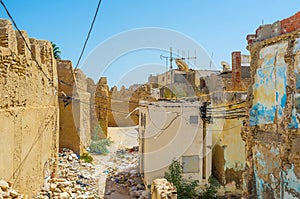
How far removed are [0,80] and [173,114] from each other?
5494 millimetres

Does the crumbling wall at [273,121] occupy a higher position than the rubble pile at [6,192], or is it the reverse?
the crumbling wall at [273,121]

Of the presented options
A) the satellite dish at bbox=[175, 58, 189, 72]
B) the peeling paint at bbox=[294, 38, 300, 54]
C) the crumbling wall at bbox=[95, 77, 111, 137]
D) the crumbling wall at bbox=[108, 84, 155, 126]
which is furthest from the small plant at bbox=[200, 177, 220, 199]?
Result: the crumbling wall at bbox=[108, 84, 155, 126]

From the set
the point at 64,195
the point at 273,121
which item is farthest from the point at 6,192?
the point at 273,121

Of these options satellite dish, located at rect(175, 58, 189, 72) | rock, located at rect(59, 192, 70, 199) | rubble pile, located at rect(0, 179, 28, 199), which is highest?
satellite dish, located at rect(175, 58, 189, 72)

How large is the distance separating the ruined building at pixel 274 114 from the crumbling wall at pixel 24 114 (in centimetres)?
518

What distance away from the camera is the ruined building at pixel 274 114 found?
474 centimetres

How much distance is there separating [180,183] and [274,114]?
4.53 metres

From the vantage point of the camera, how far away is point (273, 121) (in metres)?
5.34

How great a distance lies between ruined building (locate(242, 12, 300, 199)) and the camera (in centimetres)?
474

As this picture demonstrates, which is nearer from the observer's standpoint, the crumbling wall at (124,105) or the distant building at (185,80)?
the distant building at (185,80)

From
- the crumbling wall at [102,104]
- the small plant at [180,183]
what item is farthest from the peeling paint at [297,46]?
the crumbling wall at [102,104]

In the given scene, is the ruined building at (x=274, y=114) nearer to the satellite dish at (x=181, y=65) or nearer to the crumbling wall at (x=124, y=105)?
the satellite dish at (x=181, y=65)

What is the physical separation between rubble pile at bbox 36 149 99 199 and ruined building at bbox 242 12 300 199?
5.42 m

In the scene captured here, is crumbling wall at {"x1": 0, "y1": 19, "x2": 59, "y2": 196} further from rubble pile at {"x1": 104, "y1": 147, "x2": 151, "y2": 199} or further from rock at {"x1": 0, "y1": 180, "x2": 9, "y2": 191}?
rubble pile at {"x1": 104, "y1": 147, "x2": 151, "y2": 199}
